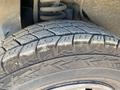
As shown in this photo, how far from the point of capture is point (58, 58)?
1705 millimetres

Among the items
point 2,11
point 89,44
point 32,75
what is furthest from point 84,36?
point 2,11

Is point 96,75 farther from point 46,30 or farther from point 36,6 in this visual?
point 36,6

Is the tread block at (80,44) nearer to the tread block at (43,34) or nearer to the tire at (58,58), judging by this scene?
the tire at (58,58)

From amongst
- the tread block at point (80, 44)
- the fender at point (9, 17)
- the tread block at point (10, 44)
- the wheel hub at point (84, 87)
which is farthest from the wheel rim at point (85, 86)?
the fender at point (9, 17)

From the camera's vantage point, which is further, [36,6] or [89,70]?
[36,6]

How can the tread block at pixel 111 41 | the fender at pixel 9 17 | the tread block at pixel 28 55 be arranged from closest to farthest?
the tread block at pixel 28 55 → the tread block at pixel 111 41 → the fender at pixel 9 17

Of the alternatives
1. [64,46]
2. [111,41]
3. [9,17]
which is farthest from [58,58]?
[9,17]

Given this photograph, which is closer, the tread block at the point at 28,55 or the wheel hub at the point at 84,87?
the tread block at the point at 28,55

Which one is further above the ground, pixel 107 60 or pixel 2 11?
pixel 2 11

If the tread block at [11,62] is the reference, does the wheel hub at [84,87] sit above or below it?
below

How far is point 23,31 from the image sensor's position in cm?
185

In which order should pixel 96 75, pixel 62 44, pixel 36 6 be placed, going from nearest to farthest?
1. pixel 62 44
2. pixel 96 75
3. pixel 36 6

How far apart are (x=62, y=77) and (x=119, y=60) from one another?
1.04 feet

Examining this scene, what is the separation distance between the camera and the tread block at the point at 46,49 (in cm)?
168
